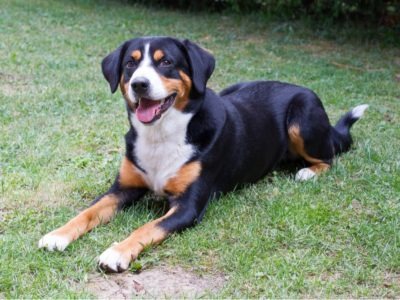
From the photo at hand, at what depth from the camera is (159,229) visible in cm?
373

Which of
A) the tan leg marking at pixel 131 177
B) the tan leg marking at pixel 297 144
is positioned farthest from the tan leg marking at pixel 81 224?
the tan leg marking at pixel 297 144

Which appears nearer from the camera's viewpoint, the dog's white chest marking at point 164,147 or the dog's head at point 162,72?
the dog's head at point 162,72

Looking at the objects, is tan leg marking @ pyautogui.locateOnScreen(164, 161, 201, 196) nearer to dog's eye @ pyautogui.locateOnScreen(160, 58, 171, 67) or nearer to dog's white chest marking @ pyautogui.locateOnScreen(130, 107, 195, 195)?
dog's white chest marking @ pyautogui.locateOnScreen(130, 107, 195, 195)

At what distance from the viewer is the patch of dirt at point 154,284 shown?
3.23 metres

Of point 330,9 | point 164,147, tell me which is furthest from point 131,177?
point 330,9

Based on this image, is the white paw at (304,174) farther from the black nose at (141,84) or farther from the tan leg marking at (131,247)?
the black nose at (141,84)

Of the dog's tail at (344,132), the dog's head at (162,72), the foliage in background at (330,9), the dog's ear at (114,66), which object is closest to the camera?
the dog's head at (162,72)

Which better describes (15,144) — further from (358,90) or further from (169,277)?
(358,90)

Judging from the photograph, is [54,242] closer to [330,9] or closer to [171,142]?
[171,142]

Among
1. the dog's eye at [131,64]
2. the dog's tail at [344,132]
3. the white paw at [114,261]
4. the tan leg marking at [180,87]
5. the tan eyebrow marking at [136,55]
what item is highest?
the tan eyebrow marking at [136,55]

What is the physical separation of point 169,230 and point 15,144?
236 centimetres

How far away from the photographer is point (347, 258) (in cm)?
362

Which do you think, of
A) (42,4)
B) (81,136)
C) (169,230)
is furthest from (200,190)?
(42,4)

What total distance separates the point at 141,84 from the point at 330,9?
396 inches
